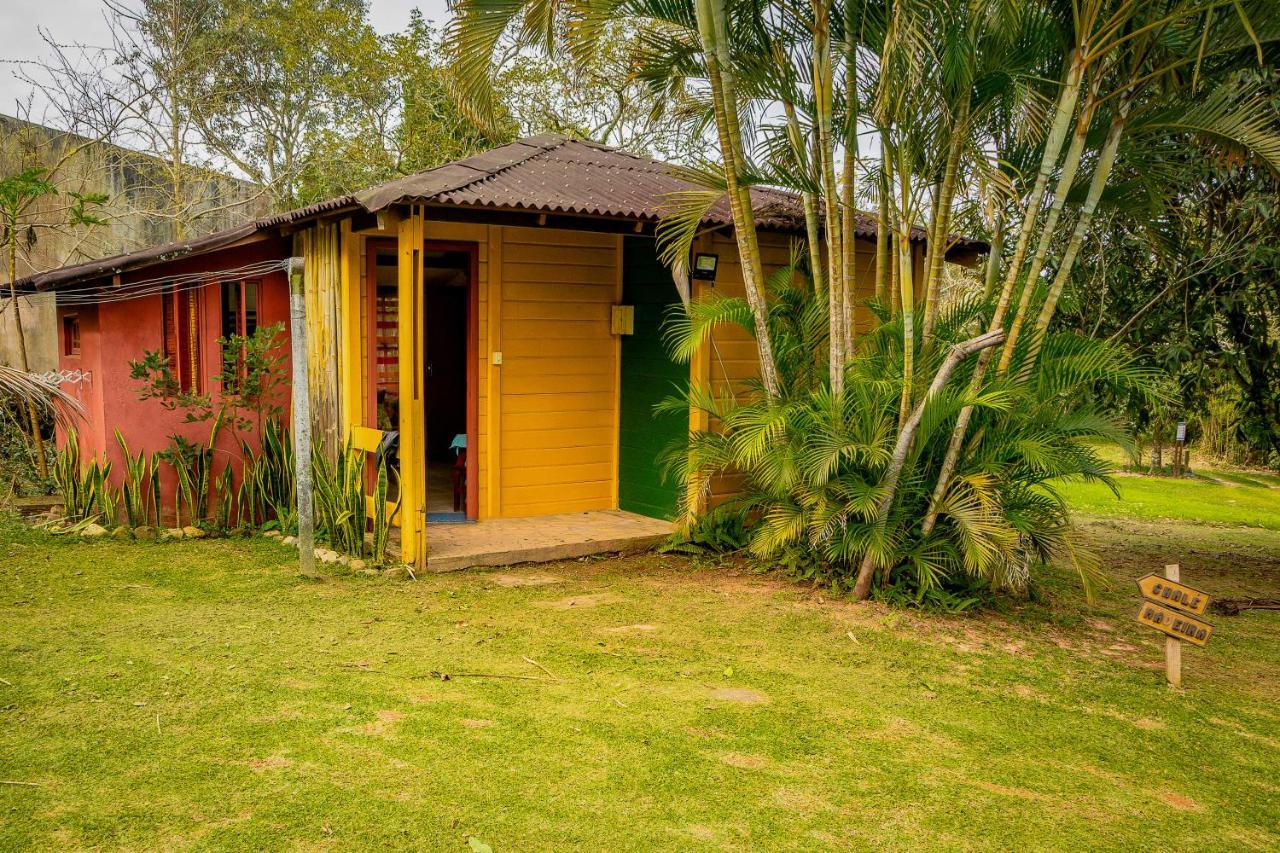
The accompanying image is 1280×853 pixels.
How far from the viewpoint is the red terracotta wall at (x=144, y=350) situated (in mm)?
8453

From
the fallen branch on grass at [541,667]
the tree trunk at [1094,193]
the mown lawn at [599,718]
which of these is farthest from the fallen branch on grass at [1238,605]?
the fallen branch on grass at [541,667]

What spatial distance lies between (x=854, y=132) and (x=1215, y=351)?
13.3 feet

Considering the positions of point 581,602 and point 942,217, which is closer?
point 942,217

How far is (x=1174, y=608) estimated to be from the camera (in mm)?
5145

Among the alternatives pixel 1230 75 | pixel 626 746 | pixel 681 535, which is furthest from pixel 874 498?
pixel 1230 75

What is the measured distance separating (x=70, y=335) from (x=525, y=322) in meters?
4.76

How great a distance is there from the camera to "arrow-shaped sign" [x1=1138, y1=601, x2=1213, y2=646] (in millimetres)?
5070

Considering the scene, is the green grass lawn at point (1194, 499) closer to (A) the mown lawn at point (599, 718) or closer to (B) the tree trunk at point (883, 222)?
(A) the mown lawn at point (599, 718)

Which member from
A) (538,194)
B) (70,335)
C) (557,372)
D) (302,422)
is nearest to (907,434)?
(538,194)

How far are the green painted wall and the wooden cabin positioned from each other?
0.05 feet

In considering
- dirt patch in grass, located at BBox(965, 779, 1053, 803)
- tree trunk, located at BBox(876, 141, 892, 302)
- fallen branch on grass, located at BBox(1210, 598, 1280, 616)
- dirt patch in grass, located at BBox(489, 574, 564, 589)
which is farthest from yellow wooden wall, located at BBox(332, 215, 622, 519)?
dirt patch in grass, located at BBox(965, 779, 1053, 803)

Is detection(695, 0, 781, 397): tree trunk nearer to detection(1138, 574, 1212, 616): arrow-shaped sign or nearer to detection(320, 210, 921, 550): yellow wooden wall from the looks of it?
detection(320, 210, 921, 550): yellow wooden wall

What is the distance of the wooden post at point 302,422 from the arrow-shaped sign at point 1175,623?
5.17 meters

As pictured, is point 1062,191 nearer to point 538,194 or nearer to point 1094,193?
point 1094,193
